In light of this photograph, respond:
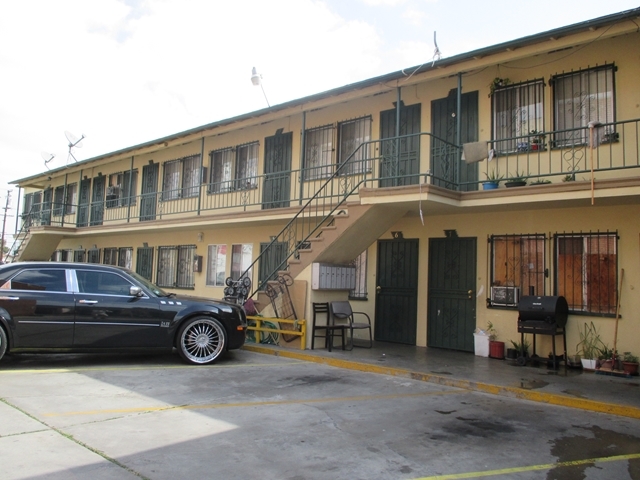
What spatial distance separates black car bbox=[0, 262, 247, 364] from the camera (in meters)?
7.92

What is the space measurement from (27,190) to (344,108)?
862 inches

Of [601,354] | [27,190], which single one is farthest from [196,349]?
[27,190]

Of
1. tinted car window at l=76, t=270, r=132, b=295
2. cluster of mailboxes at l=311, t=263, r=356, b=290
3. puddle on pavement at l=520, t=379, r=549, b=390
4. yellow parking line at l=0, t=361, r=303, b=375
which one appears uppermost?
cluster of mailboxes at l=311, t=263, r=356, b=290

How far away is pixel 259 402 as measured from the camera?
20.9 ft

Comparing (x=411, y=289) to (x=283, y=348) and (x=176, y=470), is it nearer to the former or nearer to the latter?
(x=283, y=348)

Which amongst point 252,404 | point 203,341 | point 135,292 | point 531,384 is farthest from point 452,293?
point 135,292

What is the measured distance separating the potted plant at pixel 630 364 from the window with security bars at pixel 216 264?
34.2 ft

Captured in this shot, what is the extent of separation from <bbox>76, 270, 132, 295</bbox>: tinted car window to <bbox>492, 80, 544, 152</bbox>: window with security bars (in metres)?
7.00

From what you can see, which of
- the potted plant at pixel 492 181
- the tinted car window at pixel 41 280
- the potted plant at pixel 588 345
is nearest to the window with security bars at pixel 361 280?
the potted plant at pixel 492 181

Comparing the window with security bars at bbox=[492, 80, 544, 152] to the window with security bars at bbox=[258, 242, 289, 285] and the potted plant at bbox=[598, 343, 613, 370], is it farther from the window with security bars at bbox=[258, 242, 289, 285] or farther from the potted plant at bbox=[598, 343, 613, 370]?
the window with security bars at bbox=[258, 242, 289, 285]

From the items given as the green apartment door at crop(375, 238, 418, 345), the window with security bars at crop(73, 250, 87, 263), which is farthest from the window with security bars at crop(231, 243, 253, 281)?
the window with security bars at crop(73, 250, 87, 263)

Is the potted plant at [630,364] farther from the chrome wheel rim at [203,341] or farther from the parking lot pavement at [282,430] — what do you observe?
the chrome wheel rim at [203,341]

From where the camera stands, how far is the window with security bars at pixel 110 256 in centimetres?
2019

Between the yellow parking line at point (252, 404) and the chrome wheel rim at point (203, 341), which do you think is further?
the chrome wheel rim at point (203, 341)
